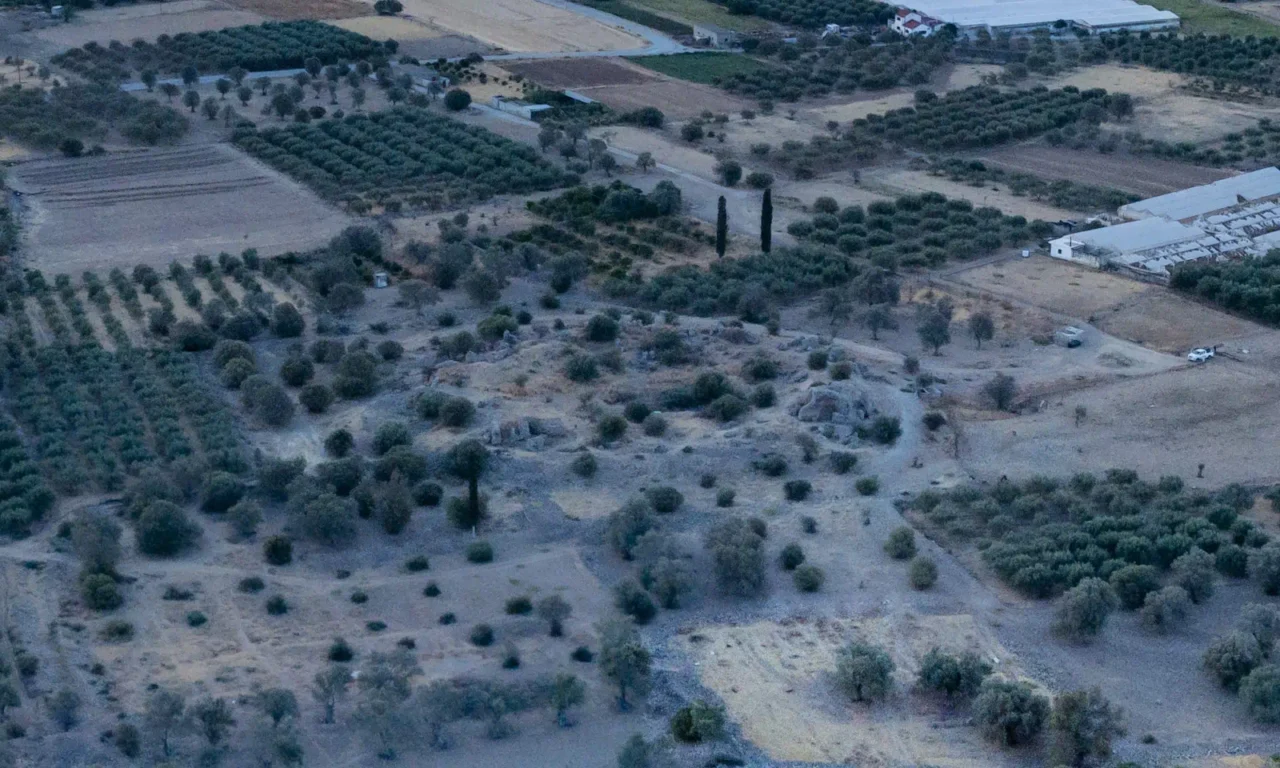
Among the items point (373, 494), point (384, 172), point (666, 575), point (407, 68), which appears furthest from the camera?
point (407, 68)

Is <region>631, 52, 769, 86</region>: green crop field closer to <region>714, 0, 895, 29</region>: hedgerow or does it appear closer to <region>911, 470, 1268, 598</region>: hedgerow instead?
<region>714, 0, 895, 29</region>: hedgerow

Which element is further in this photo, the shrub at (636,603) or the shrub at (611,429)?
the shrub at (611,429)

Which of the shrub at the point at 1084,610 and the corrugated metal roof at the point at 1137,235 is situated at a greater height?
the corrugated metal roof at the point at 1137,235

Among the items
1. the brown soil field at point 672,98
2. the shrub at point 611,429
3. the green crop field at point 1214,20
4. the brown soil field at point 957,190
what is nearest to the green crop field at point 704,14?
the brown soil field at point 672,98

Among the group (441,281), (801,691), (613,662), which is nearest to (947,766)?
(801,691)

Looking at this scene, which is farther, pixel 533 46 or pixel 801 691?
pixel 533 46

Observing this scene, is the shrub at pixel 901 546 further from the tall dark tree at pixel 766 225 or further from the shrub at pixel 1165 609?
the tall dark tree at pixel 766 225

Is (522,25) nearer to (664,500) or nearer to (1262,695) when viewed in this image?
(664,500)

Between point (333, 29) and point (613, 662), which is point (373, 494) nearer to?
point (613, 662)
